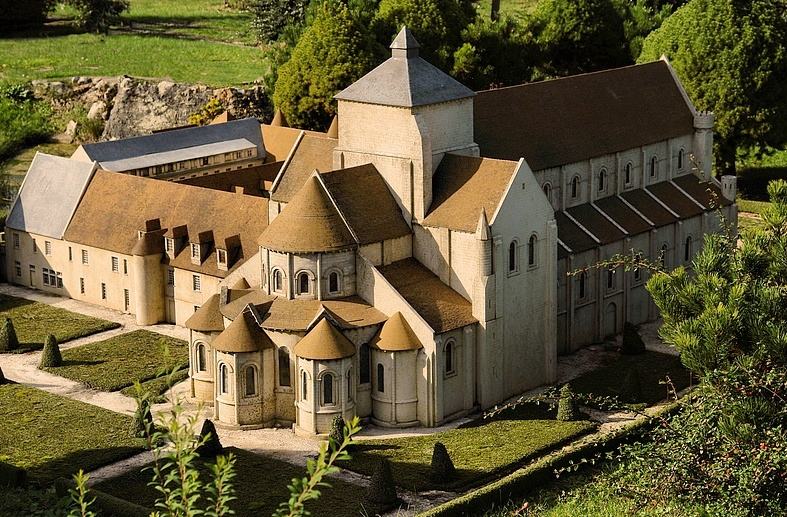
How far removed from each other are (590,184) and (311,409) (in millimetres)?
23997

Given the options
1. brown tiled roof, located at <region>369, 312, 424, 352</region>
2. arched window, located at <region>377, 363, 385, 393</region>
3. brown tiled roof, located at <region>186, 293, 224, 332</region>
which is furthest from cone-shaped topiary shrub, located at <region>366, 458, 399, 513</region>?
brown tiled roof, located at <region>186, 293, 224, 332</region>

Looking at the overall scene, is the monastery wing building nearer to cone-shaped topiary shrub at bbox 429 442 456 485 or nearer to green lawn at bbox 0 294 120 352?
green lawn at bbox 0 294 120 352

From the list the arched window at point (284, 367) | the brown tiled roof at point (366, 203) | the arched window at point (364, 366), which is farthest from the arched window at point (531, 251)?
the arched window at point (284, 367)

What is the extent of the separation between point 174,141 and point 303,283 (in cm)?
3033

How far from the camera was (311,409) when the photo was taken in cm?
5862

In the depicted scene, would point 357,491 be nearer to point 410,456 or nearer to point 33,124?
point 410,456

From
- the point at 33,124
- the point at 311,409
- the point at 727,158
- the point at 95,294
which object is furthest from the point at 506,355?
the point at 33,124

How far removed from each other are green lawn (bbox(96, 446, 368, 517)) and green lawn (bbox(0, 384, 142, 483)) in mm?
2503

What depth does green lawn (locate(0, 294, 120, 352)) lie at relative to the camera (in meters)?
72.1

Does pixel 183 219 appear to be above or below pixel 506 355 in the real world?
above

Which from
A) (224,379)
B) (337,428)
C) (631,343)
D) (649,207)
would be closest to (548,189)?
(649,207)

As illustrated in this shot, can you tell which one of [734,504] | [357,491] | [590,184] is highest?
[590,184]

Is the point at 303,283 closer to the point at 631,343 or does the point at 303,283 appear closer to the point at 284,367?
the point at 284,367

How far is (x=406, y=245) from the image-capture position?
63.7 metres
